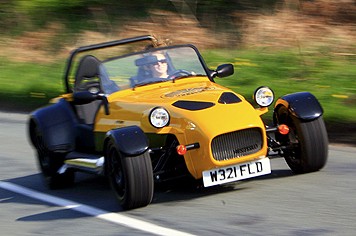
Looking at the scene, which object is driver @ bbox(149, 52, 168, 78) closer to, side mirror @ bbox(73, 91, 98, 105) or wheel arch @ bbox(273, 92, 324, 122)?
side mirror @ bbox(73, 91, 98, 105)

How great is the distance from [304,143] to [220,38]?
10283 millimetres

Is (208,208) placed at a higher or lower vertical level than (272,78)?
higher

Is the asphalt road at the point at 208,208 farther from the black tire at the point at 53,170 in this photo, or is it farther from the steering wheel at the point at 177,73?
the steering wheel at the point at 177,73

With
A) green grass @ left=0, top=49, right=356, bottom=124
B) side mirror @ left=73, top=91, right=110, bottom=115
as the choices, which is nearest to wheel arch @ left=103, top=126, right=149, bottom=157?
side mirror @ left=73, top=91, right=110, bottom=115

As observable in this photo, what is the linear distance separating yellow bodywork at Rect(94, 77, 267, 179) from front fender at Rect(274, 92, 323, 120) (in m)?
0.28

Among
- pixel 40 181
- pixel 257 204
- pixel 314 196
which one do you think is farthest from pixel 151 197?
pixel 40 181

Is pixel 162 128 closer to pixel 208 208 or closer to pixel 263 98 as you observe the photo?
pixel 208 208

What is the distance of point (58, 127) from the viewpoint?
9.55 metres

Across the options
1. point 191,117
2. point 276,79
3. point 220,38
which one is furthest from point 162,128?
point 220,38

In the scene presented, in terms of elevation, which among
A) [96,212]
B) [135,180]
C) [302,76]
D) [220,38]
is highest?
[135,180]

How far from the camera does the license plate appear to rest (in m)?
7.87

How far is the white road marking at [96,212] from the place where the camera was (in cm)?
715

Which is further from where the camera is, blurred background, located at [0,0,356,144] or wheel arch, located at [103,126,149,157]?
blurred background, located at [0,0,356,144]

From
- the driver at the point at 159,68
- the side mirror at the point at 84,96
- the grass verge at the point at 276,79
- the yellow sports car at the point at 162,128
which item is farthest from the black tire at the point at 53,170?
the grass verge at the point at 276,79
